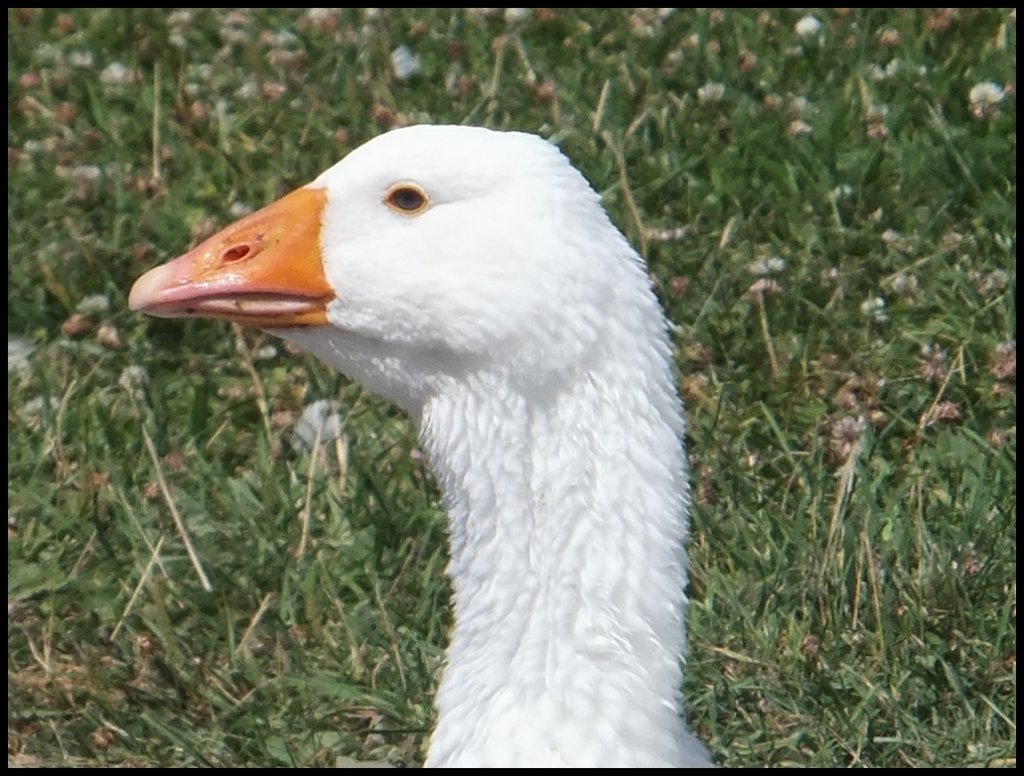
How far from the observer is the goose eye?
4.01m

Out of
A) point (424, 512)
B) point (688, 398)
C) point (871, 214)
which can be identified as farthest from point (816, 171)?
point (424, 512)

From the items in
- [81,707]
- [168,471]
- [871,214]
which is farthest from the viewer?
[871,214]

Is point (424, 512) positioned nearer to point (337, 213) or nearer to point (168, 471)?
point (168, 471)

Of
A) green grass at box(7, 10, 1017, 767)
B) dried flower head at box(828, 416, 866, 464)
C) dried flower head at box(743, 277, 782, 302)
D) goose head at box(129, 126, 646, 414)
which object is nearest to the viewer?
goose head at box(129, 126, 646, 414)

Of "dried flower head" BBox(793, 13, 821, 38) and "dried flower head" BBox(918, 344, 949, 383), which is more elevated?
"dried flower head" BBox(918, 344, 949, 383)

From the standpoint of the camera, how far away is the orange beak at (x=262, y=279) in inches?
163

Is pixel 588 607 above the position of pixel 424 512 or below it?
above

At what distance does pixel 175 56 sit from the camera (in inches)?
338

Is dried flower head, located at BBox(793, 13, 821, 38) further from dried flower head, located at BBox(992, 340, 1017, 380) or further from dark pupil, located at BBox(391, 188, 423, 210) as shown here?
dark pupil, located at BBox(391, 188, 423, 210)

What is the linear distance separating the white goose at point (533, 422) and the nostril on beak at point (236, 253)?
3.6 inches

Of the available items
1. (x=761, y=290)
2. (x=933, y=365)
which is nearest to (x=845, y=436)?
(x=933, y=365)

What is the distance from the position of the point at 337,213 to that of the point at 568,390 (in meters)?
0.64

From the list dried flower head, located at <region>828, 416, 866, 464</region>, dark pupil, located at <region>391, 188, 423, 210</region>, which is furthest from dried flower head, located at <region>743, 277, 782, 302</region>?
dark pupil, located at <region>391, 188, 423, 210</region>

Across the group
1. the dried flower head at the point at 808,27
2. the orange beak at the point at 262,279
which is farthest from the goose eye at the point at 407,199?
the dried flower head at the point at 808,27
